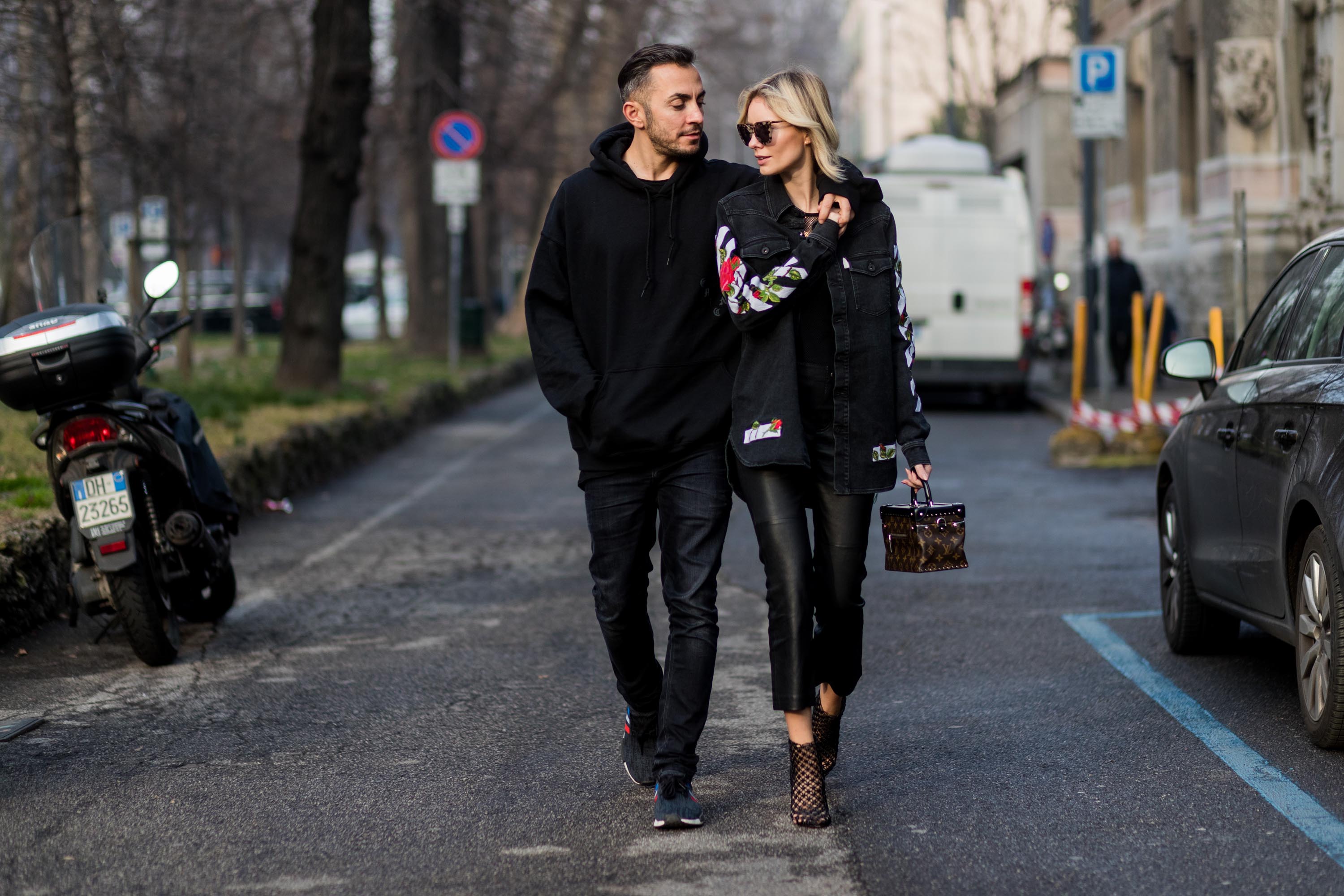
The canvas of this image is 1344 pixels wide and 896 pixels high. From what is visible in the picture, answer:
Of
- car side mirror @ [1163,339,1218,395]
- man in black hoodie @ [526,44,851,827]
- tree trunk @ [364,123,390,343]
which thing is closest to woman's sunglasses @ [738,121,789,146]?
man in black hoodie @ [526,44,851,827]

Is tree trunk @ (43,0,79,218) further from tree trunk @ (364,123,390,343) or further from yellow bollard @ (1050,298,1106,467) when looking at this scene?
tree trunk @ (364,123,390,343)

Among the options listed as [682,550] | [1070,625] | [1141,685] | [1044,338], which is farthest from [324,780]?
[1044,338]

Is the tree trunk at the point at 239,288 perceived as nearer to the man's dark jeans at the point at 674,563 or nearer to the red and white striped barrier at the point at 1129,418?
the red and white striped barrier at the point at 1129,418

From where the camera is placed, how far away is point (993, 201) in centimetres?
2041

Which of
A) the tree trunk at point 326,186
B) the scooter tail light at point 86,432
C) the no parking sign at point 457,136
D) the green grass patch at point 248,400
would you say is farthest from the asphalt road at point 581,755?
the no parking sign at point 457,136

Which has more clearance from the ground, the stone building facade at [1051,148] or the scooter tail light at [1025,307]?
the stone building facade at [1051,148]

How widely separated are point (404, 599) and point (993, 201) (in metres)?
13.3

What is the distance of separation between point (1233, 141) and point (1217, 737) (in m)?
19.9

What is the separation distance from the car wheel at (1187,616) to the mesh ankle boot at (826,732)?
225cm

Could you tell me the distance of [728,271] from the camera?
4492mm

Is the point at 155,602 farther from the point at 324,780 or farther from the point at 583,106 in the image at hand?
the point at 583,106

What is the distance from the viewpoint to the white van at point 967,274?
20266 millimetres

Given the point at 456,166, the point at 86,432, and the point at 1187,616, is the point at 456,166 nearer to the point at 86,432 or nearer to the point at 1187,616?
the point at 86,432

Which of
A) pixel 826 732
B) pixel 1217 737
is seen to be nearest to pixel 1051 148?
pixel 1217 737
